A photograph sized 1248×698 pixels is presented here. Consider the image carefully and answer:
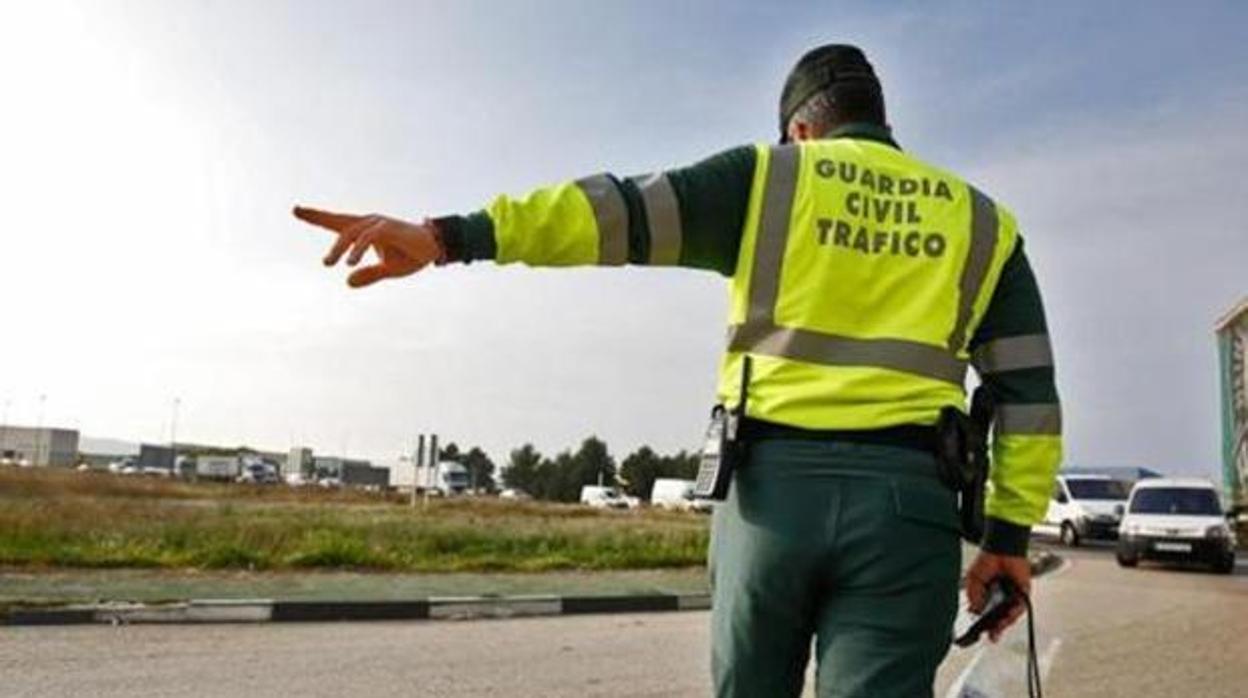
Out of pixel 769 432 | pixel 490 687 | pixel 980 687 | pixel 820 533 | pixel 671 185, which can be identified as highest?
pixel 671 185

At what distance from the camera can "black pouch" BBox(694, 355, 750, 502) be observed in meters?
2.47

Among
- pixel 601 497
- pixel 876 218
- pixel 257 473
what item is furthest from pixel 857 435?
pixel 257 473

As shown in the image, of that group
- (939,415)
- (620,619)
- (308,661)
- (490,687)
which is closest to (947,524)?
(939,415)

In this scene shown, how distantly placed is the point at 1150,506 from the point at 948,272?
888 inches

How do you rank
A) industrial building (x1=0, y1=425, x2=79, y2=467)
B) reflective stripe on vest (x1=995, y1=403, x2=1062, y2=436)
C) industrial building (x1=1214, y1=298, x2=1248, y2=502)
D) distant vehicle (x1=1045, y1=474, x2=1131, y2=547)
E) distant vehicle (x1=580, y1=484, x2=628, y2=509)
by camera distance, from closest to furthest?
reflective stripe on vest (x1=995, y1=403, x2=1062, y2=436), industrial building (x1=1214, y1=298, x2=1248, y2=502), distant vehicle (x1=1045, y1=474, x2=1131, y2=547), distant vehicle (x1=580, y1=484, x2=628, y2=509), industrial building (x1=0, y1=425, x2=79, y2=467)

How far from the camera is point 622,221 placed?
246cm

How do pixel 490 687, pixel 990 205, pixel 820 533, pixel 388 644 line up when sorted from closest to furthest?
pixel 820 533
pixel 990 205
pixel 490 687
pixel 388 644

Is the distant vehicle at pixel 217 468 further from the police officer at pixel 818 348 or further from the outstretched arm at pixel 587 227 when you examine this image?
the police officer at pixel 818 348

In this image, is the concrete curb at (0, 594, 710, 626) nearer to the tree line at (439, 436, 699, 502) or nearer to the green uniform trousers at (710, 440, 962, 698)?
the green uniform trousers at (710, 440, 962, 698)

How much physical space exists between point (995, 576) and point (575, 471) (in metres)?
127

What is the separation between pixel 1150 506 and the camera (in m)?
23.1

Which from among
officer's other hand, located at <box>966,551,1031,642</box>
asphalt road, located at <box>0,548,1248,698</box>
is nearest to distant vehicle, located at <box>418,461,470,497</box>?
asphalt road, located at <box>0,548,1248,698</box>

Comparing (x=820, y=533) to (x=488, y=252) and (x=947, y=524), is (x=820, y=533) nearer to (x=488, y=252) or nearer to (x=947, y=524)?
(x=947, y=524)

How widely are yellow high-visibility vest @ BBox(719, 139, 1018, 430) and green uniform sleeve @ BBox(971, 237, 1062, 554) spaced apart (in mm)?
149
